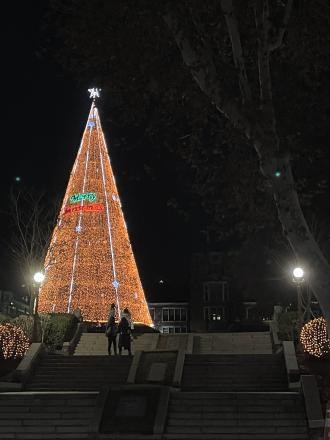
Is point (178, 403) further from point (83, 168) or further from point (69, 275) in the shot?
point (83, 168)

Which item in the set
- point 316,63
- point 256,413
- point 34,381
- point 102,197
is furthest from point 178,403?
point 102,197

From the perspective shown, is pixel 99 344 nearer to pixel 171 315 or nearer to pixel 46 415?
pixel 46 415

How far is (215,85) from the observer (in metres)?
12.2

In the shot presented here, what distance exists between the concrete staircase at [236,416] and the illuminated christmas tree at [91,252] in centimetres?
1492

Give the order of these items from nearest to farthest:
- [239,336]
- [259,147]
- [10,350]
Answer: [259,147] → [10,350] → [239,336]

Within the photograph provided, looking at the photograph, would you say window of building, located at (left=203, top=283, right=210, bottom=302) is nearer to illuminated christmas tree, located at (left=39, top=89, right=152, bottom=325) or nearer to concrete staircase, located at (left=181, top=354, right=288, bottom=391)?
illuminated christmas tree, located at (left=39, top=89, right=152, bottom=325)

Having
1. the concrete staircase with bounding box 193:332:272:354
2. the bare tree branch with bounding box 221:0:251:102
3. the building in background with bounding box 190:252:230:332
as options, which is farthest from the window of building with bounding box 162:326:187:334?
the bare tree branch with bounding box 221:0:251:102

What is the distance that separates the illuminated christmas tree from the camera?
100ft

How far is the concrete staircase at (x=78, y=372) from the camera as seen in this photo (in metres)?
19.7

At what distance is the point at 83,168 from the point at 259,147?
863 inches

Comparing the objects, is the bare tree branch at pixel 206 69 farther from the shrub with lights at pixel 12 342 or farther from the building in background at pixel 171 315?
the building in background at pixel 171 315

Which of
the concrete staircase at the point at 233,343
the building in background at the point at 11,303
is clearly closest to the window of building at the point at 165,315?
the building in background at the point at 11,303

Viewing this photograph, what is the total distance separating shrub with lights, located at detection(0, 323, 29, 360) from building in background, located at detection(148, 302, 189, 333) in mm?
51931

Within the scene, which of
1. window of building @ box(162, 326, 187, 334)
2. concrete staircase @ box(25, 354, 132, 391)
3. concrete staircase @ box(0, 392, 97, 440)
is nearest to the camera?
concrete staircase @ box(0, 392, 97, 440)
